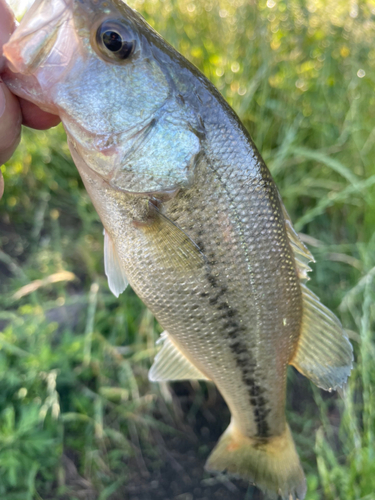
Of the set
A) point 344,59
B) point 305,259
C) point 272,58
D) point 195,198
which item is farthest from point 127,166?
point 344,59

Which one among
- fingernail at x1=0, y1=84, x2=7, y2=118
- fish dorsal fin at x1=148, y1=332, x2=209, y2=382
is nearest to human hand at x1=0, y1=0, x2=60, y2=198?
fingernail at x1=0, y1=84, x2=7, y2=118

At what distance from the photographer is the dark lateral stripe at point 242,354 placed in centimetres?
97

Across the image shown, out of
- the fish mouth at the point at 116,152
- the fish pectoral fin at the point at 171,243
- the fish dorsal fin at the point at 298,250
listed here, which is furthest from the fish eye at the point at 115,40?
the fish dorsal fin at the point at 298,250

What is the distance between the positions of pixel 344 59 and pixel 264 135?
74cm

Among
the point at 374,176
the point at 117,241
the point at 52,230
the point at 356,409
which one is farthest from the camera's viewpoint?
the point at 52,230

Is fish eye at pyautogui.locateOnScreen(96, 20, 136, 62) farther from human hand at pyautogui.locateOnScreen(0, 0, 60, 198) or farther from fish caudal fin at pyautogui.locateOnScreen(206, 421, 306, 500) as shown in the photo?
fish caudal fin at pyautogui.locateOnScreen(206, 421, 306, 500)

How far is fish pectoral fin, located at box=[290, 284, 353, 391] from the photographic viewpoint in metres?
1.06

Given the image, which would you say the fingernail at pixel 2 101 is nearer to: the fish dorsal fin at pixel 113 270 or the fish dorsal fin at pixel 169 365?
the fish dorsal fin at pixel 113 270

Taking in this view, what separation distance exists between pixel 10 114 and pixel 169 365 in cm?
96

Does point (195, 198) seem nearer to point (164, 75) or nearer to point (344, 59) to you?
point (164, 75)

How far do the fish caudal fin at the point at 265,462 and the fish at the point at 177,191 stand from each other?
329 mm

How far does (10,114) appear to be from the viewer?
0.82m

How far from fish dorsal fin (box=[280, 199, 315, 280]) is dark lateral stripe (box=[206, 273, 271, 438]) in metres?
0.26

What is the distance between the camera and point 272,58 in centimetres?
199
